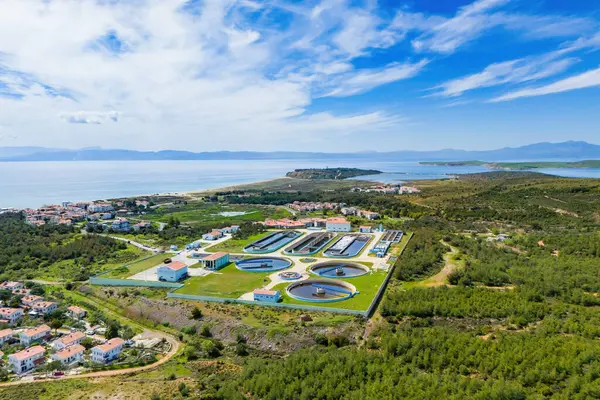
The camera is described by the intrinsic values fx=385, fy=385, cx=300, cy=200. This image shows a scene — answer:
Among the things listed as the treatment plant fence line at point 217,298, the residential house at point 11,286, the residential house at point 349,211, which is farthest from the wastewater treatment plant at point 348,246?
the residential house at point 11,286

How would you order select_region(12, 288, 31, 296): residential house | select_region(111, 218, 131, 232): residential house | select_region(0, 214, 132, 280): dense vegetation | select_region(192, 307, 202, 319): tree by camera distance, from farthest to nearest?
select_region(111, 218, 131, 232): residential house
select_region(0, 214, 132, 280): dense vegetation
select_region(12, 288, 31, 296): residential house
select_region(192, 307, 202, 319): tree

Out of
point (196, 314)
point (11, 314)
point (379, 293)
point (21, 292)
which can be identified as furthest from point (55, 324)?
point (379, 293)

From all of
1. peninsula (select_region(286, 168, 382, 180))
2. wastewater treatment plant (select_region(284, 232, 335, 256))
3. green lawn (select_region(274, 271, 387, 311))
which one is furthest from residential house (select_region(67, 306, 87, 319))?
peninsula (select_region(286, 168, 382, 180))

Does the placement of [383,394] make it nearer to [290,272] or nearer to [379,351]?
[379,351]

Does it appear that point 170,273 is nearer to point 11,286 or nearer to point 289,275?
point 289,275

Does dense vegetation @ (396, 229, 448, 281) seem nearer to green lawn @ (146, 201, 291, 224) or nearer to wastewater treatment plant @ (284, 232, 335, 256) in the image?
wastewater treatment plant @ (284, 232, 335, 256)

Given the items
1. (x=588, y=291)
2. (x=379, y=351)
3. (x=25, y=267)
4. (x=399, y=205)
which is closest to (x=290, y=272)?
(x=379, y=351)
